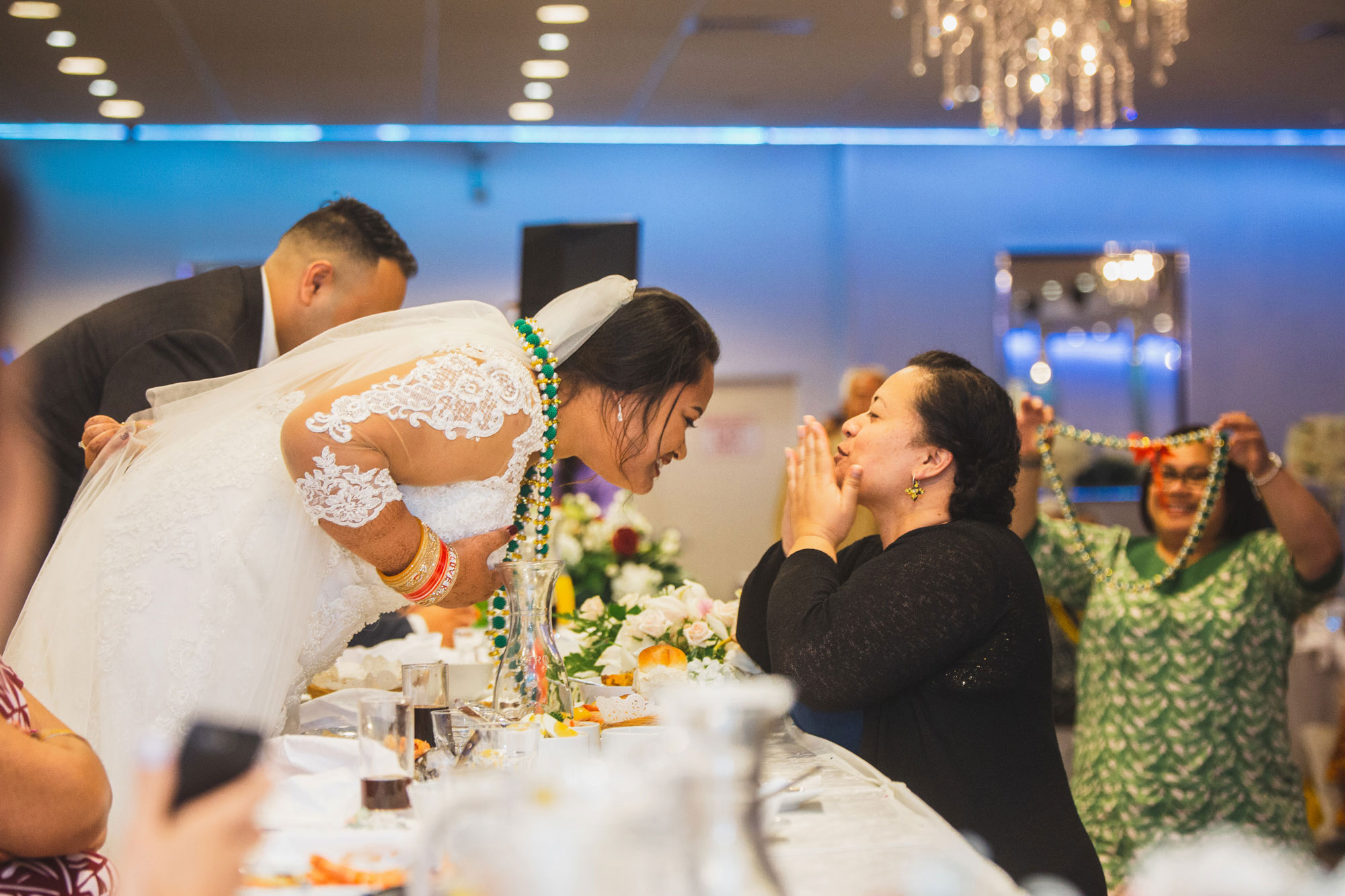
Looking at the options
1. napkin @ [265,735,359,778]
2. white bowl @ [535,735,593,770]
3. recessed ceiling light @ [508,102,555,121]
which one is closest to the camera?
white bowl @ [535,735,593,770]

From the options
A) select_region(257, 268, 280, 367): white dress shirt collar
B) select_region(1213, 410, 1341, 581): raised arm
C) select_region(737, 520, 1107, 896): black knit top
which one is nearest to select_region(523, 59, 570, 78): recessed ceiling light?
select_region(257, 268, 280, 367): white dress shirt collar

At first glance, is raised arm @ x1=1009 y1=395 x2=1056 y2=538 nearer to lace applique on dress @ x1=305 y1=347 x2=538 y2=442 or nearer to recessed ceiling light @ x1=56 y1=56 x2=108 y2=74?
lace applique on dress @ x1=305 y1=347 x2=538 y2=442

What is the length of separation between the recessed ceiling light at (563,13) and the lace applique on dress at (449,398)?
3.69 meters

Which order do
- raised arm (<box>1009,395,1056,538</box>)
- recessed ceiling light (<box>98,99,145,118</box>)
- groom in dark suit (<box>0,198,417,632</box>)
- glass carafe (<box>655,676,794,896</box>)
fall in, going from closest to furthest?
glass carafe (<box>655,676,794,896</box>) < groom in dark suit (<box>0,198,417,632</box>) < raised arm (<box>1009,395,1056,538</box>) < recessed ceiling light (<box>98,99,145,118</box>)

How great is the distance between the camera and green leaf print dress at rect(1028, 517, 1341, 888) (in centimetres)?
286

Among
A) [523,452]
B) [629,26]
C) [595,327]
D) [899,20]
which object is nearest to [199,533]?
[523,452]

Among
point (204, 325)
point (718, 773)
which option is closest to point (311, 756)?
point (718, 773)

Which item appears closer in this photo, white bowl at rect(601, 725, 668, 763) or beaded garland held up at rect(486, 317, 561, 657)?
white bowl at rect(601, 725, 668, 763)

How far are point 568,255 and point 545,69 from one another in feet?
9.73

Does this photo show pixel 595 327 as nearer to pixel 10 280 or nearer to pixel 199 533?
pixel 199 533

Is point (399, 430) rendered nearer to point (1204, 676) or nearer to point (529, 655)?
point (529, 655)

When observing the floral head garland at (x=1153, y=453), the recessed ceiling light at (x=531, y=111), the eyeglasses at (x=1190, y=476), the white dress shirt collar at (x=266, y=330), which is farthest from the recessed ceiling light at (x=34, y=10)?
the eyeglasses at (x=1190, y=476)

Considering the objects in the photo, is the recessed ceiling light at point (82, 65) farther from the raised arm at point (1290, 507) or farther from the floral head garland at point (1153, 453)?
the raised arm at point (1290, 507)

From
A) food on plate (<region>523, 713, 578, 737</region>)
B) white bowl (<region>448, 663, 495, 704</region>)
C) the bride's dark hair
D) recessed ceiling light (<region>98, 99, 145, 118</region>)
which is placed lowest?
white bowl (<region>448, 663, 495, 704</region>)
